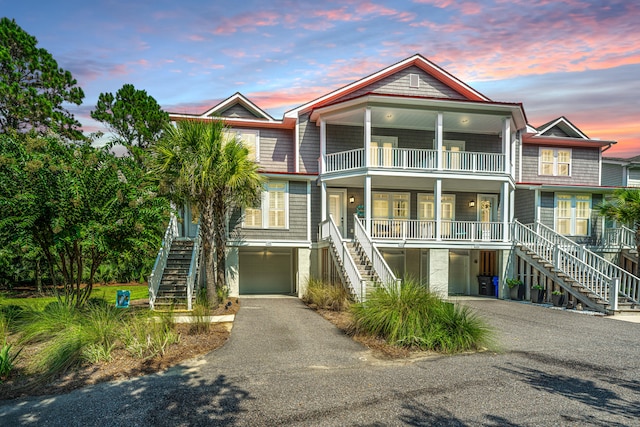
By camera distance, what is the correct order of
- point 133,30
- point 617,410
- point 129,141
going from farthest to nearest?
point 129,141, point 133,30, point 617,410

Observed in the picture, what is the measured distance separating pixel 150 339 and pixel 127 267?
57.2 ft

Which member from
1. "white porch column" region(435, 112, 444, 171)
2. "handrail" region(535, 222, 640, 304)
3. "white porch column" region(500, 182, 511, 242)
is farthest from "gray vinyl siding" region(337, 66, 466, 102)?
"handrail" region(535, 222, 640, 304)

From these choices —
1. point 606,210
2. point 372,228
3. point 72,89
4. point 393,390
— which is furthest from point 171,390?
point 72,89

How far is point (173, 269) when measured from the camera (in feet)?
45.5

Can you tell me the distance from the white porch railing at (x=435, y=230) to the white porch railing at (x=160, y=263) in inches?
317

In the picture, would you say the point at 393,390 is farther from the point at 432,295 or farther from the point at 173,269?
the point at 173,269

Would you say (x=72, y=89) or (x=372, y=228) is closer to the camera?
(x=372, y=228)

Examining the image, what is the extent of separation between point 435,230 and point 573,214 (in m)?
7.93

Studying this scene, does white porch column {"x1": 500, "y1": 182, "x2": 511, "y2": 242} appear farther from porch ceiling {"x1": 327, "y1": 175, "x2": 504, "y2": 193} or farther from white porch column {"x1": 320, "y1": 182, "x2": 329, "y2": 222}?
white porch column {"x1": 320, "y1": 182, "x2": 329, "y2": 222}

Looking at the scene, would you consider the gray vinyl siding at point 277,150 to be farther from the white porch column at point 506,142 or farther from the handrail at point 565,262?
the handrail at point 565,262

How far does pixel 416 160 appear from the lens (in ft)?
56.1

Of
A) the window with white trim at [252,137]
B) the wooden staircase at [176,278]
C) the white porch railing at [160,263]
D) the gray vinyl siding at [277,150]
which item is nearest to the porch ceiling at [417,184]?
the gray vinyl siding at [277,150]

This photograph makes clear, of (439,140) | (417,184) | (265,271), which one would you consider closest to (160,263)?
(265,271)

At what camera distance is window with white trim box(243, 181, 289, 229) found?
16953mm
